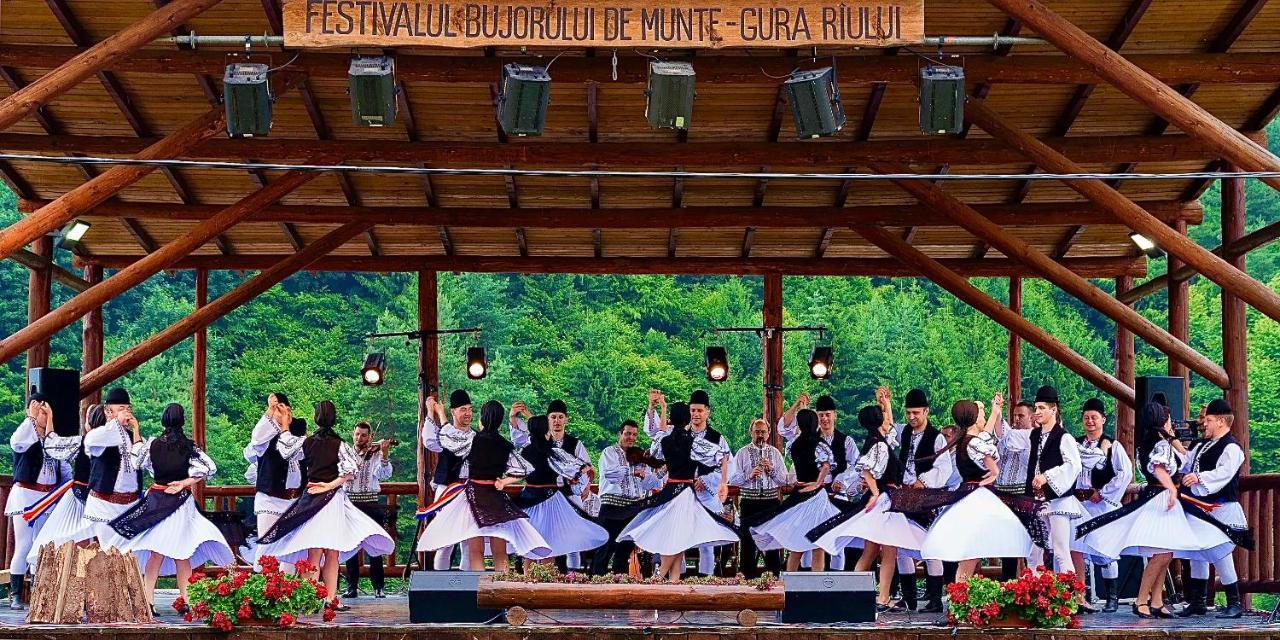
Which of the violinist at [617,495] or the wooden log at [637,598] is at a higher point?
the violinist at [617,495]

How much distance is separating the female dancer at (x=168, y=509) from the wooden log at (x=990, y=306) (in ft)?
23.1

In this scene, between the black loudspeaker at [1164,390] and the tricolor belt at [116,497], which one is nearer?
the tricolor belt at [116,497]

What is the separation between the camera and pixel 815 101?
10.8 meters

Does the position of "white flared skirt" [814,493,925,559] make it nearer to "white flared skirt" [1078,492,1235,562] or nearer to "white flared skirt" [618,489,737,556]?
"white flared skirt" [618,489,737,556]

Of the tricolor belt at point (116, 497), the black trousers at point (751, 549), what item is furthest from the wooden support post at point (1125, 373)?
the tricolor belt at point (116, 497)

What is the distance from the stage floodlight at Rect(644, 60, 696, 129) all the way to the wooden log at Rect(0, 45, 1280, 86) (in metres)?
0.81

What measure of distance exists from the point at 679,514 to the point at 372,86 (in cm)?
400

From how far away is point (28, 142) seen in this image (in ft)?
44.2

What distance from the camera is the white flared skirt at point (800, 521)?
41.4 ft

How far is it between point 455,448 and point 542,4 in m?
3.53

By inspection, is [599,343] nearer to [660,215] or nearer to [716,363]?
[716,363]

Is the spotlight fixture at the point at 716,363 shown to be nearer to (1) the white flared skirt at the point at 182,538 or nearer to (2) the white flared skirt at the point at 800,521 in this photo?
(2) the white flared skirt at the point at 800,521

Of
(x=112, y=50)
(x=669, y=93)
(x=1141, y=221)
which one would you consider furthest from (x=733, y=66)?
(x=112, y=50)

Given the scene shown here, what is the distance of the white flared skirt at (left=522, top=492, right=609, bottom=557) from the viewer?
504 inches
